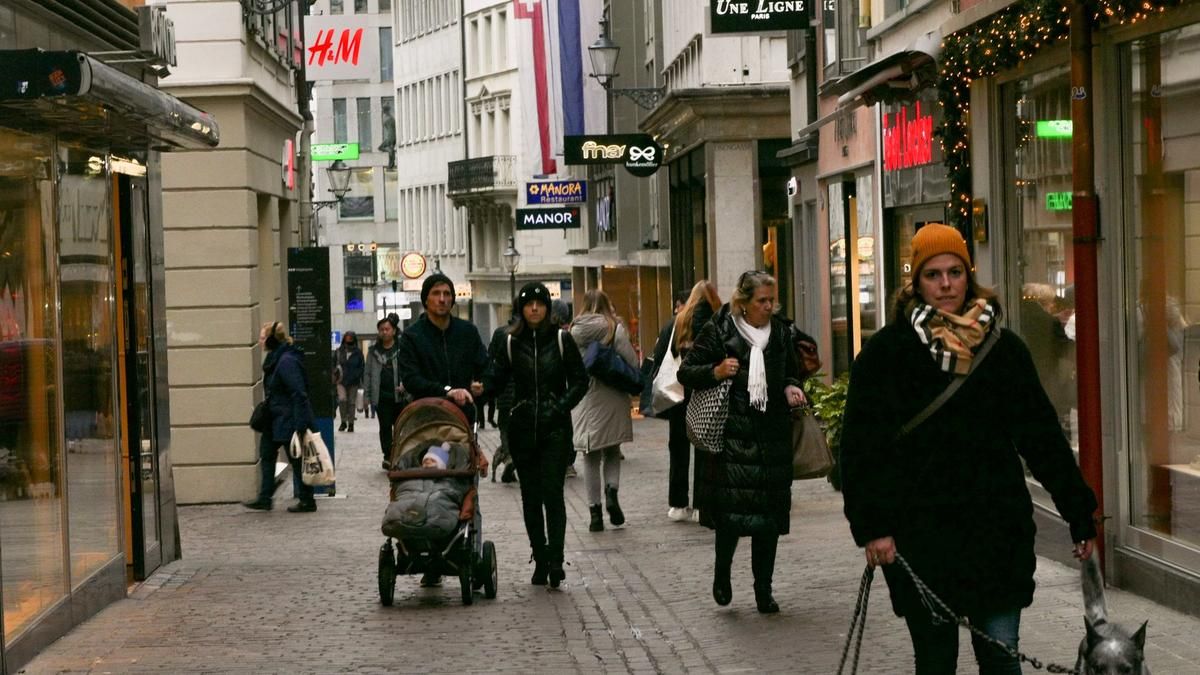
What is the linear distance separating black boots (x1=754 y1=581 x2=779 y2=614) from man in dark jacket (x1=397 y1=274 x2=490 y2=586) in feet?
7.60

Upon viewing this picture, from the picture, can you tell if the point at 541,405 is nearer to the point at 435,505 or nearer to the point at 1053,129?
the point at 435,505

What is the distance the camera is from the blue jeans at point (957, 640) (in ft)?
20.1

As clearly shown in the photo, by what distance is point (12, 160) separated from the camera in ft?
33.9

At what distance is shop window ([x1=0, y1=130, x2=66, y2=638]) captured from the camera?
1004cm

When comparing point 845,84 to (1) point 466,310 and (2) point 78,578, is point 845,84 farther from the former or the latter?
(1) point 466,310

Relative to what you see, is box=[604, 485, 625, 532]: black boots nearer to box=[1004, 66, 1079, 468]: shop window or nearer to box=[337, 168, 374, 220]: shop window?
box=[1004, 66, 1079, 468]: shop window

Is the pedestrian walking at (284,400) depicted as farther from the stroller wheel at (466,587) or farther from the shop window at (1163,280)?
the shop window at (1163,280)

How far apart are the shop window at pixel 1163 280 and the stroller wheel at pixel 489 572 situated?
3.64 metres

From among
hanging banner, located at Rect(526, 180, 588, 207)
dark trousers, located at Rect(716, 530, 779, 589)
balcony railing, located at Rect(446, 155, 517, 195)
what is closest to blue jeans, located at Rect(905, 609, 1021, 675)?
dark trousers, located at Rect(716, 530, 779, 589)

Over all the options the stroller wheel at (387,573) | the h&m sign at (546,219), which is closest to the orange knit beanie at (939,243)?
the stroller wheel at (387,573)

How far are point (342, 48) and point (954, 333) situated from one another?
21828mm

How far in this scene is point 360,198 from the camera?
96.3 metres

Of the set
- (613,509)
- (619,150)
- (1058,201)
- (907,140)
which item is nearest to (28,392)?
(1058,201)

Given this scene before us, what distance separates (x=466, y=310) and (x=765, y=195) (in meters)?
49.7
